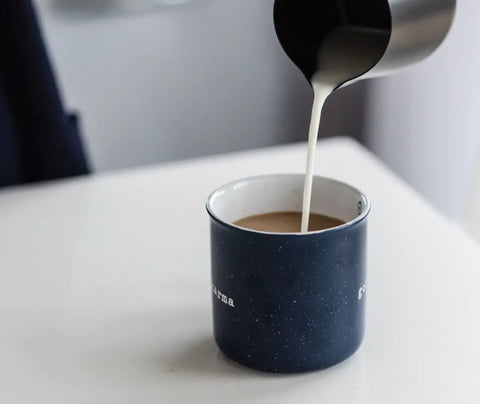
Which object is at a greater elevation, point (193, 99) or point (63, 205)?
point (63, 205)

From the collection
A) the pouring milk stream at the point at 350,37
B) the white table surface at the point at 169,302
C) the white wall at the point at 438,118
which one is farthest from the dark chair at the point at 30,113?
the white wall at the point at 438,118

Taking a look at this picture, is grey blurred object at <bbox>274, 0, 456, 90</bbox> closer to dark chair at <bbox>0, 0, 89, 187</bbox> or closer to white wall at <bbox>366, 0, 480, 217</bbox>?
dark chair at <bbox>0, 0, 89, 187</bbox>

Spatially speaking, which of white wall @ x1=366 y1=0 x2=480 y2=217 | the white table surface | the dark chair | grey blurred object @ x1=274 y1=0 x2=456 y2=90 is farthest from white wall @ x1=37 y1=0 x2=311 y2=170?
grey blurred object @ x1=274 y1=0 x2=456 y2=90

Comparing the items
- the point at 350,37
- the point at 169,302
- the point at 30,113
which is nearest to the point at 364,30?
the point at 350,37

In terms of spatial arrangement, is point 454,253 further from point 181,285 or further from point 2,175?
point 2,175

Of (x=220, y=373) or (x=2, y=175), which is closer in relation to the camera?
(x=220, y=373)

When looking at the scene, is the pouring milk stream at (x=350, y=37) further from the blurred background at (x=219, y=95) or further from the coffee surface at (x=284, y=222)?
the blurred background at (x=219, y=95)

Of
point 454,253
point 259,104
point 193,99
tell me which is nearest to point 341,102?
point 259,104
